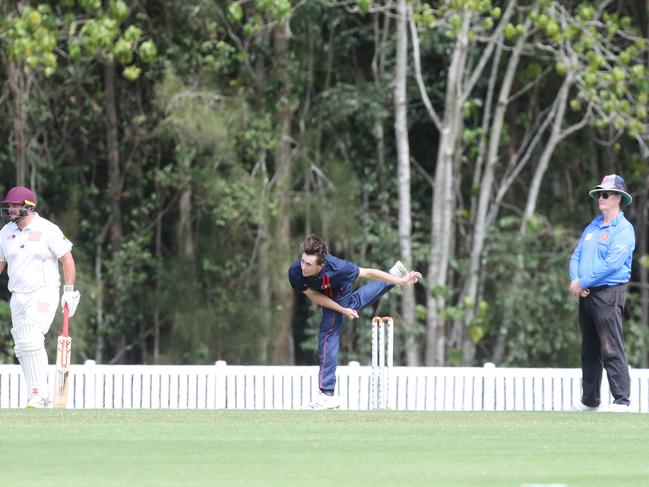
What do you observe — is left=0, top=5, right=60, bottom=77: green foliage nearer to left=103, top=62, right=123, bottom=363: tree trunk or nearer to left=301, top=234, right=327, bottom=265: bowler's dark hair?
left=103, top=62, right=123, bottom=363: tree trunk

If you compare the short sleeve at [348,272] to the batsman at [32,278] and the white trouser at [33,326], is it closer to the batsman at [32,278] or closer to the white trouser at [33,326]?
the batsman at [32,278]

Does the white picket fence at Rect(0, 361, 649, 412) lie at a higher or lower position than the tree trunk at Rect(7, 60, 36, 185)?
lower

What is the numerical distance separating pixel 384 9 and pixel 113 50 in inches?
148

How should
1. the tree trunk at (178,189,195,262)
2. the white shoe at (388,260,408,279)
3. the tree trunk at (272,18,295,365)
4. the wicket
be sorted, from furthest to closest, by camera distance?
the tree trunk at (178,189,195,262)
the tree trunk at (272,18,295,365)
the wicket
the white shoe at (388,260,408,279)

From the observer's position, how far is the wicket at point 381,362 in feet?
38.7

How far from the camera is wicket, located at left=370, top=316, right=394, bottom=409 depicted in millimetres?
11789

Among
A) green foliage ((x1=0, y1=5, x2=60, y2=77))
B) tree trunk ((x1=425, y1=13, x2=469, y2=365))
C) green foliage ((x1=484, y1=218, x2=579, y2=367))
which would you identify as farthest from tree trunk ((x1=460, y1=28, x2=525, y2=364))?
green foliage ((x1=0, y1=5, x2=60, y2=77))

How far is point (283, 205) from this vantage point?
20281mm

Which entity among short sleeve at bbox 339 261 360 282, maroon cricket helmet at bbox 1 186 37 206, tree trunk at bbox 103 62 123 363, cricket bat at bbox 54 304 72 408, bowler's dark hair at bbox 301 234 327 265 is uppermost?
tree trunk at bbox 103 62 123 363

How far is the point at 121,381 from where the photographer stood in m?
14.4

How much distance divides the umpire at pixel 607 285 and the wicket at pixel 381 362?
152 cm

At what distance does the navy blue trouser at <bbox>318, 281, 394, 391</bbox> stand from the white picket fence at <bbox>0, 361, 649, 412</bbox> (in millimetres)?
2563

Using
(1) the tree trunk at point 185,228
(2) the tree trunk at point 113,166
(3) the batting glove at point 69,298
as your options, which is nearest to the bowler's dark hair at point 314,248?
(3) the batting glove at point 69,298

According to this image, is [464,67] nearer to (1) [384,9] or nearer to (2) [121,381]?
(1) [384,9]
